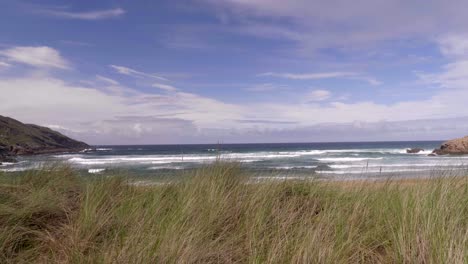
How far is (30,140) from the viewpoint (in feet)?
168

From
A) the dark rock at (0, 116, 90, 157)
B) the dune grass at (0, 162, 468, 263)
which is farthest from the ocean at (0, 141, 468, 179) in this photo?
the dark rock at (0, 116, 90, 157)

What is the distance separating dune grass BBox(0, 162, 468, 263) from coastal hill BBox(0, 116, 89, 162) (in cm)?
3194

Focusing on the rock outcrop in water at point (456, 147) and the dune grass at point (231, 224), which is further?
the rock outcrop in water at point (456, 147)

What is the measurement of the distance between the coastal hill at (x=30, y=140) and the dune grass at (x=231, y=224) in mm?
31938

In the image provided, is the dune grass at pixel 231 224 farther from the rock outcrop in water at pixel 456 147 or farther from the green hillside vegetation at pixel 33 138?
the rock outcrop in water at pixel 456 147

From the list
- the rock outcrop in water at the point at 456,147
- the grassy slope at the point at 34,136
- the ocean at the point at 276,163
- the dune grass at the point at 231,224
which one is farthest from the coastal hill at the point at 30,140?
the rock outcrop in water at the point at 456,147

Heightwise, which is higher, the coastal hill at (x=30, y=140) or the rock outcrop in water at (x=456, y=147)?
the coastal hill at (x=30, y=140)

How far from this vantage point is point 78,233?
11.8ft

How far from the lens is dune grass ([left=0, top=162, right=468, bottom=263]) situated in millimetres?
3039

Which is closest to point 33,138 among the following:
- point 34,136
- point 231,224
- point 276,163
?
point 34,136

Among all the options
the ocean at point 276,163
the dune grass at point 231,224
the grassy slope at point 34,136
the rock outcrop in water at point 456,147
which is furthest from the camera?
the grassy slope at point 34,136

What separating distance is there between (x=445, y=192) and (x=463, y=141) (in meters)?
48.7

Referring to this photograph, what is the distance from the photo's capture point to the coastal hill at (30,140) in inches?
1666

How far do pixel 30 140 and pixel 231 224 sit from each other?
55.4 m
